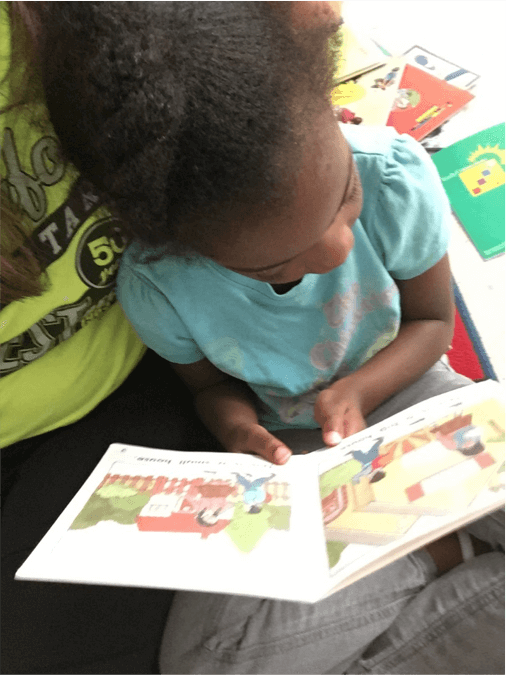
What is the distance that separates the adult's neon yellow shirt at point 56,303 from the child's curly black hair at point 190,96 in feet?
0.29

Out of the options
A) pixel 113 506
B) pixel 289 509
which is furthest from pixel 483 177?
pixel 113 506

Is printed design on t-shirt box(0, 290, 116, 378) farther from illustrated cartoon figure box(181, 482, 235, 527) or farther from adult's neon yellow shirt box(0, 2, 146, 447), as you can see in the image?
illustrated cartoon figure box(181, 482, 235, 527)

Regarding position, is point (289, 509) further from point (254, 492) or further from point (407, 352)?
point (407, 352)

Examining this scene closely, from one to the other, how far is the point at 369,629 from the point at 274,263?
42 cm

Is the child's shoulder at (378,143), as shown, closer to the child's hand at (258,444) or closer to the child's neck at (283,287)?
the child's neck at (283,287)

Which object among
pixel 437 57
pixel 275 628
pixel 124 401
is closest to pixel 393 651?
pixel 275 628

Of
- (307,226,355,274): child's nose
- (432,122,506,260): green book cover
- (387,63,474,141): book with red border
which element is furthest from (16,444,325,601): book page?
(387,63,474,141): book with red border

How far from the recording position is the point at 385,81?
959 mm

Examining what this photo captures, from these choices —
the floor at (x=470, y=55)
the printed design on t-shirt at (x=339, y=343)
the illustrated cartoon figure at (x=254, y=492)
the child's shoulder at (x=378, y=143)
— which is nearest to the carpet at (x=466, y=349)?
the floor at (x=470, y=55)

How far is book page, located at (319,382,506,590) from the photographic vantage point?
0.42 m

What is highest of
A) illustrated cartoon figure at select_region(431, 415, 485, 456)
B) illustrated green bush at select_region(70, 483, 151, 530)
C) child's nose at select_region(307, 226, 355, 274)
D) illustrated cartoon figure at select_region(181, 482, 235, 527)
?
child's nose at select_region(307, 226, 355, 274)

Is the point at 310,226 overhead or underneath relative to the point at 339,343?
overhead

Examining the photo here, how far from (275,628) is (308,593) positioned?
19 centimetres

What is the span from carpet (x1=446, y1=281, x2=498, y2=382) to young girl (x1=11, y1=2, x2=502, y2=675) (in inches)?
2.4
